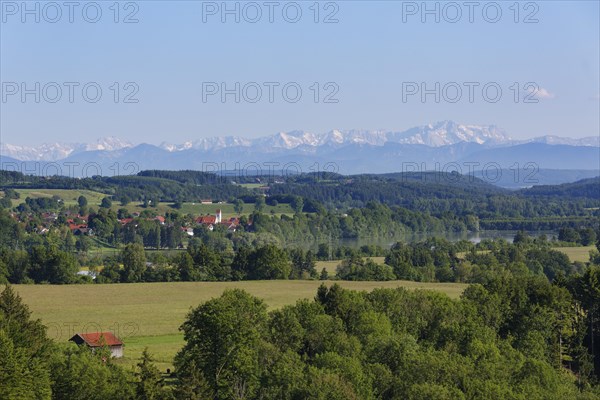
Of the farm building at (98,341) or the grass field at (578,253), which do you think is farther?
the grass field at (578,253)

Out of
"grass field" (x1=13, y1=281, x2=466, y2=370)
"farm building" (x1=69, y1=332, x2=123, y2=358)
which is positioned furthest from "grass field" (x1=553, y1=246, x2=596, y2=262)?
"farm building" (x1=69, y1=332, x2=123, y2=358)

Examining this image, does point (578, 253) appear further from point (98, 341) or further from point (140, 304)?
point (98, 341)

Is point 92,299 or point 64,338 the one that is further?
point 92,299

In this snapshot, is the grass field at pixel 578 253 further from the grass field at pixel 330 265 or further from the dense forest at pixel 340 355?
the dense forest at pixel 340 355

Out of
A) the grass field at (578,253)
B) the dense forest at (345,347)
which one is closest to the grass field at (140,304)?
the dense forest at (345,347)

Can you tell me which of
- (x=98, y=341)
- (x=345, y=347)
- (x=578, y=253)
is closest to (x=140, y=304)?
(x=98, y=341)

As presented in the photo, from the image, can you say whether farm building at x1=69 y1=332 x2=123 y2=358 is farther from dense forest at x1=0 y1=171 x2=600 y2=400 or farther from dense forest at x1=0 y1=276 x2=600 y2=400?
dense forest at x1=0 y1=276 x2=600 y2=400

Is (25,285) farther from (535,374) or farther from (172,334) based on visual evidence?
(535,374)

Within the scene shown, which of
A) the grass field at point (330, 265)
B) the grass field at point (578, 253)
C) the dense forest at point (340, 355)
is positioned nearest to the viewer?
the dense forest at point (340, 355)

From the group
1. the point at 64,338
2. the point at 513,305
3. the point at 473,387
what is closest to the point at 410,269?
the point at 513,305
